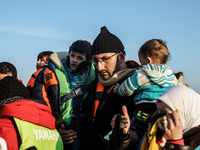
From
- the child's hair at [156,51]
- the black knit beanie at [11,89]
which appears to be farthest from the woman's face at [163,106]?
the black knit beanie at [11,89]

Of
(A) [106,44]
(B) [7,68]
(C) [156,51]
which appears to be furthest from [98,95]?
(B) [7,68]

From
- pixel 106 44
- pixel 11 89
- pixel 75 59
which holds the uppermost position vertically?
pixel 106 44

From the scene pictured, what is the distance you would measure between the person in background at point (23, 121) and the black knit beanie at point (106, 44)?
1.50 m

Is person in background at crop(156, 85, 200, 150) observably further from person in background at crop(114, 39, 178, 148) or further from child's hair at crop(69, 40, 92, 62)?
child's hair at crop(69, 40, 92, 62)

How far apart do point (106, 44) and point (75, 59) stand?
853mm

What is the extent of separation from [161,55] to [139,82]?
0.57m

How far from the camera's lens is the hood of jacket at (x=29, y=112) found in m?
2.52

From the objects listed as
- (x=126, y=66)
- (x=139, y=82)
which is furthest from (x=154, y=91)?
(x=126, y=66)

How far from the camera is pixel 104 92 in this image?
13.2ft

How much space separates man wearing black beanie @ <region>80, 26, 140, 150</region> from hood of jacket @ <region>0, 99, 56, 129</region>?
3.57 feet

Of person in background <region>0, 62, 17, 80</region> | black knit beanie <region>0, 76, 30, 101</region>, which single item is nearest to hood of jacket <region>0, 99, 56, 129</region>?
black knit beanie <region>0, 76, 30, 101</region>

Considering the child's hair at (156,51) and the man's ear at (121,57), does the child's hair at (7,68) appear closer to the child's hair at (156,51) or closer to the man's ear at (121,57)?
the man's ear at (121,57)

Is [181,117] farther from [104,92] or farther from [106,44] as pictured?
[106,44]

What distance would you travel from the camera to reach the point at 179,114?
252 cm
